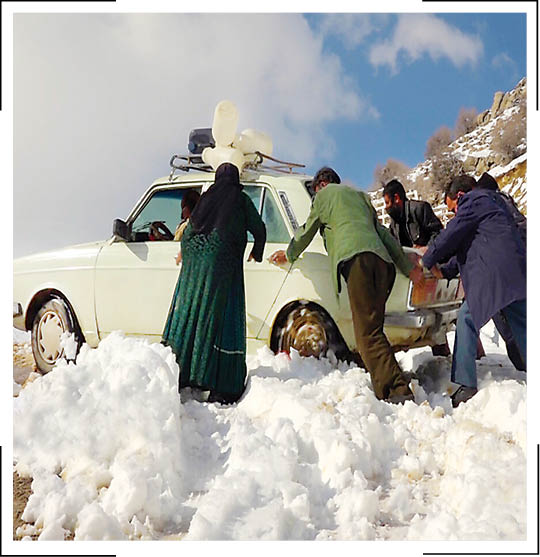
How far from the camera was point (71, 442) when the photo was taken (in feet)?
11.2

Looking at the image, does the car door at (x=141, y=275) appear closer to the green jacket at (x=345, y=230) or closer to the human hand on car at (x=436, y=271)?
the green jacket at (x=345, y=230)

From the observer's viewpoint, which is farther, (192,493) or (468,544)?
(192,493)

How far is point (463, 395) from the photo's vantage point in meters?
4.09

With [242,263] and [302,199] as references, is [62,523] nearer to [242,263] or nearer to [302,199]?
[242,263]

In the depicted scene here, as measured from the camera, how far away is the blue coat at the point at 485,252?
3.85 metres

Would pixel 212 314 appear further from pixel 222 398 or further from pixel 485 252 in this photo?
pixel 485 252

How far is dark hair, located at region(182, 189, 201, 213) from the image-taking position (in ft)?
16.7

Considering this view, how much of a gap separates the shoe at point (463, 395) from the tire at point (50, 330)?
3.29m

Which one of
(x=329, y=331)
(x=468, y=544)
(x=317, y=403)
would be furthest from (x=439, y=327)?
(x=468, y=544)

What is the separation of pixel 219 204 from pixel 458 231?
1672mm

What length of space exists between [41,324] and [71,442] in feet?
7.83

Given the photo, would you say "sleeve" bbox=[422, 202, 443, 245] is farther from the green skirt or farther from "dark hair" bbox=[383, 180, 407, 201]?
the green skirt

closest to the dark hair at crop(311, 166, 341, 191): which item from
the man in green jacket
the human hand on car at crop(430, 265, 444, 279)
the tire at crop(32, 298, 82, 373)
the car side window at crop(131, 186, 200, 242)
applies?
the man in green jacket

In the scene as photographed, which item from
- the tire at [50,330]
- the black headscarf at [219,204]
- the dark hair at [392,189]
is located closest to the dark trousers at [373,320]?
the black headscarf at [219,204]
